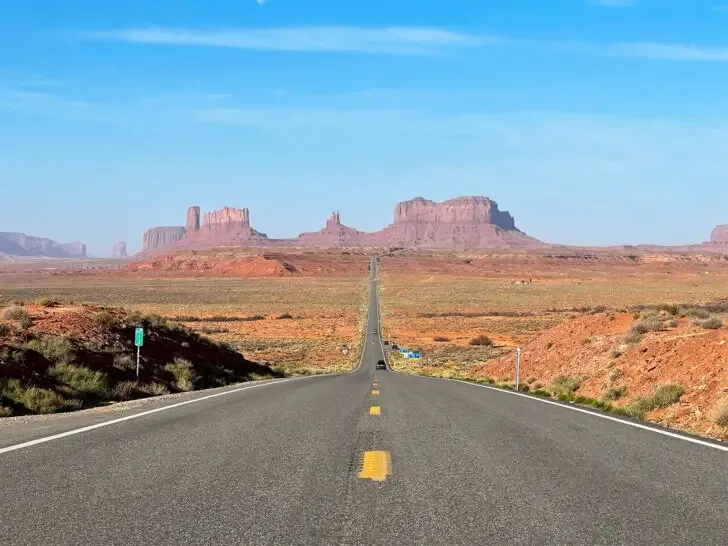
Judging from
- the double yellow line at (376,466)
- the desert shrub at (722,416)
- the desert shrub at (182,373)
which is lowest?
the desert shrub at (182,373)

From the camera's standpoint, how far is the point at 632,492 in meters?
6.11

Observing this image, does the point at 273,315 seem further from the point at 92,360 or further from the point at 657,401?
the point at 657,401

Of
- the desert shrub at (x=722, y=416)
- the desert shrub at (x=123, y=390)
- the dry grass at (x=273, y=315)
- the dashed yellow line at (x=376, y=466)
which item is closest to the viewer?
the dashed yellow line at (x=376, y=466)

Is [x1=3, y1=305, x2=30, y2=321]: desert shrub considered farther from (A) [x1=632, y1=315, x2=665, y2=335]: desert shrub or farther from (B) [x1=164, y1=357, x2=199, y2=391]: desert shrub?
(A) [x1=632, y1=315, x2=665, y2=335]: desert shrub

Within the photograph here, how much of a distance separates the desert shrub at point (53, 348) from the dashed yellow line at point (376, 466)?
12.5m

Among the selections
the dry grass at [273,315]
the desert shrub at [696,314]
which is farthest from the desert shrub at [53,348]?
the desert shrub at [696,314]

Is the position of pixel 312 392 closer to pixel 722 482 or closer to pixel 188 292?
pixel 722 482

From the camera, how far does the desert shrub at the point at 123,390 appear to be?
676 inches

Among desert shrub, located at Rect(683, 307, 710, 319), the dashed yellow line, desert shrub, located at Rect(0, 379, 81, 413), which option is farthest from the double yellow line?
desert shrub, located at Rect(683, 307, 710, 319)

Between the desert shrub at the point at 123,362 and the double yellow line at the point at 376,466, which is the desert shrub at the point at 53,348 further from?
the double yellow line at the point at 376,466

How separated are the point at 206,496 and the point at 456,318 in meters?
79.1

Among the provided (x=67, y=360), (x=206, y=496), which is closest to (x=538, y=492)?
(x=206, y=496)

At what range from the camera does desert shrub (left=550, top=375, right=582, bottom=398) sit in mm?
19297

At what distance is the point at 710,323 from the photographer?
20.6 metres
